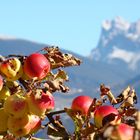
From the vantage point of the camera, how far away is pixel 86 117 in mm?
1645

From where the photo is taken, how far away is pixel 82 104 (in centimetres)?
168

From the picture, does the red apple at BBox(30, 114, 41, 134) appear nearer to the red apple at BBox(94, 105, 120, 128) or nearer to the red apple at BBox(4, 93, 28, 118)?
the red apple at BBox(4, 93, 28, 118)

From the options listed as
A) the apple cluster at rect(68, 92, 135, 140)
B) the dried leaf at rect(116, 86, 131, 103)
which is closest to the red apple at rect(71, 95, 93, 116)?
the apple cluster at rect(68, 92, 135, 140)

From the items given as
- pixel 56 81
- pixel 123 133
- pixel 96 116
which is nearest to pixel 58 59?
pixel 56 81

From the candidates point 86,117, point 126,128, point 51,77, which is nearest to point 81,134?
point 86,117

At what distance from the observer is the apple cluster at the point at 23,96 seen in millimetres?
1633

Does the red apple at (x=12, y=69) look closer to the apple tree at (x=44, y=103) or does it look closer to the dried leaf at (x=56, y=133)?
the apple tree at (x=44, y=103)

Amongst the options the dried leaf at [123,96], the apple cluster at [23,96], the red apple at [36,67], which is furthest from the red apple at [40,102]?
the dried leaf at [123,96]

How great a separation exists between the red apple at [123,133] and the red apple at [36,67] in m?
0.43

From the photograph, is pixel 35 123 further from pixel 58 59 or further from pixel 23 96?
pixel 58 59

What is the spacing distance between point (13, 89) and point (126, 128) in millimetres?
555

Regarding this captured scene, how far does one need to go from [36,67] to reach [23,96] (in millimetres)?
113

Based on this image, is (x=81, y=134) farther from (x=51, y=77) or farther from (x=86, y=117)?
(x=51, y=77)

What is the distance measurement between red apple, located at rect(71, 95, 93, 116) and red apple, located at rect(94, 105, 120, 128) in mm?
56
